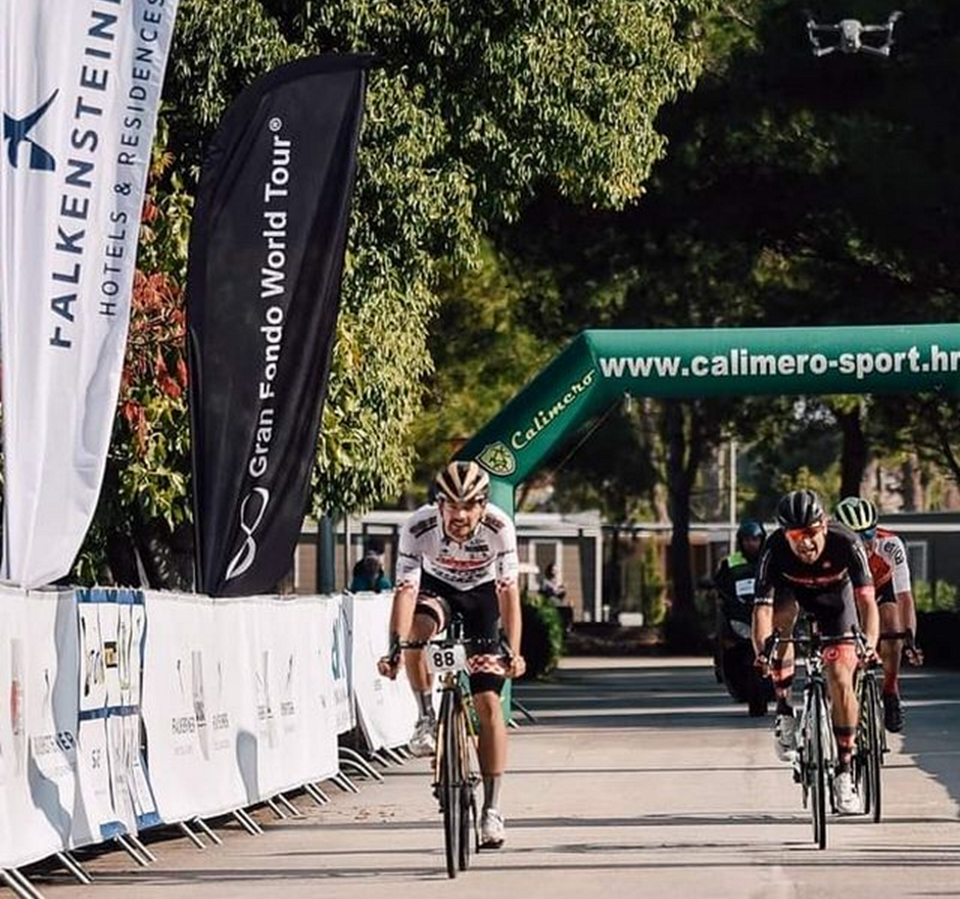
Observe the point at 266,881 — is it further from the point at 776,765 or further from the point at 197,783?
the point at 776,765

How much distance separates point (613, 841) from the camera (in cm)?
1539

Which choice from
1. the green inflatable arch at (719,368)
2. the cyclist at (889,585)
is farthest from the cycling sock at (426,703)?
the green inflatable arch at (719,368)

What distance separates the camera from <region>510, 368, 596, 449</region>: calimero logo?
26594mm

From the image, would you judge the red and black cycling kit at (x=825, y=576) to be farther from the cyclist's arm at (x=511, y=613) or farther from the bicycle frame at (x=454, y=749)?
the bicycle frame at (x=454, y=749)

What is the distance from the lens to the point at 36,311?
45.0 feet

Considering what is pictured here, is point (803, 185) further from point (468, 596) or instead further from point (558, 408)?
point (468, 596)

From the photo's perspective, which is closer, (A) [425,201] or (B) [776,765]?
(B) [776,765]

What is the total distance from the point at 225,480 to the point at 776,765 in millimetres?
5599

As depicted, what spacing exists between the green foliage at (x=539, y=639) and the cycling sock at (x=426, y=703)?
24.8 metres

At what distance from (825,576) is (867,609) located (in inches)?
12.1

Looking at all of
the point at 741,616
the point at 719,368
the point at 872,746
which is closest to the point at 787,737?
the point at 872,746

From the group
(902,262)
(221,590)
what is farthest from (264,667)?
(902,262)

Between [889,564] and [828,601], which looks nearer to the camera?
[828,601]

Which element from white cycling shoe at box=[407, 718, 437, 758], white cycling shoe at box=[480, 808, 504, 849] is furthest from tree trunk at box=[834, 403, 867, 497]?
white cycling shoe at box=[407, 718, 437, 758]
